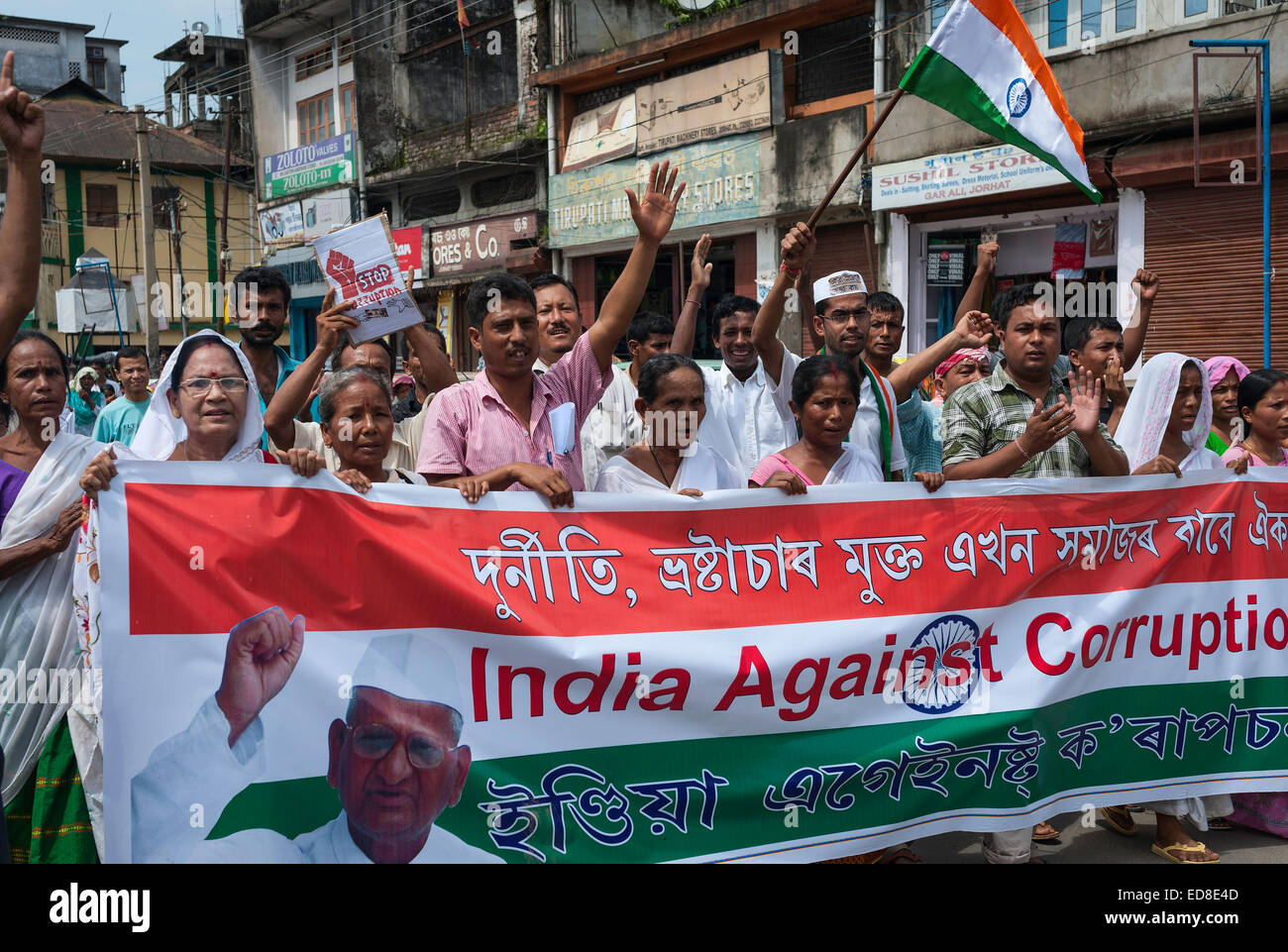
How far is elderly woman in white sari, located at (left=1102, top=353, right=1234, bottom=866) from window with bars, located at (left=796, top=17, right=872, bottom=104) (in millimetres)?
11314

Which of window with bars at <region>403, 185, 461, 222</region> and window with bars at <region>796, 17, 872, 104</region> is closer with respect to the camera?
window with bars at <region>796, 17, 872, 104</region>

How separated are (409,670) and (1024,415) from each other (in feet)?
7.71

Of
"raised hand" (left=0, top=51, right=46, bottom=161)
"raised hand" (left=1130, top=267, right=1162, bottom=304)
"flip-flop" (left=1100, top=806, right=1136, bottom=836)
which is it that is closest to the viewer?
"raised hand" (left=0, top=51, right=46, bottom=161)

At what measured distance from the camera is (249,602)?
2939mm

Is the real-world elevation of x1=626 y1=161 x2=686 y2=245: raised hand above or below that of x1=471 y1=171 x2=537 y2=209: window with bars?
below

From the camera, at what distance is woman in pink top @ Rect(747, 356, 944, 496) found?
3.69 metres

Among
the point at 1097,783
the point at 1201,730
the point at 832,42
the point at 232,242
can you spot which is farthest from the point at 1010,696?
the point at 232,242

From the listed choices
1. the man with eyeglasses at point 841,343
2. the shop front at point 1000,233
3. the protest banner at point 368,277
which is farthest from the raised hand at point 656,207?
the shop front at point 1000,233

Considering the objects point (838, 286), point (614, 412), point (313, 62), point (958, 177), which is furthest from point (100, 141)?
point (838, 286)

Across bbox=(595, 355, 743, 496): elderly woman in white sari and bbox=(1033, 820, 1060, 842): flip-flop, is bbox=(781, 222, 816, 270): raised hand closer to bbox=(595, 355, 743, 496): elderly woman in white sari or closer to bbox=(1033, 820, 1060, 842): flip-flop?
bbox=(595, 355, 743, 496): elderly woman in white sari

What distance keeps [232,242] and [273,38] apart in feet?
37.4

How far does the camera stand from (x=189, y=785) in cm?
281

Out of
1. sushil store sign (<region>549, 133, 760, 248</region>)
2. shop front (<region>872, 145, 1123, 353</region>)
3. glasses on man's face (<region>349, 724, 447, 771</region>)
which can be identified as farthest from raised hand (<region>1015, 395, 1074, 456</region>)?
sushil store sign (<region>549, 133, 760, 248</region>)
